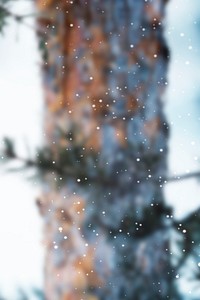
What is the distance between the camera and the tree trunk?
56.9 inches

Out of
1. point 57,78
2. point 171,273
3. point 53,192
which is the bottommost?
point 171,273

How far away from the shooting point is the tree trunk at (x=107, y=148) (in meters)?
1.45

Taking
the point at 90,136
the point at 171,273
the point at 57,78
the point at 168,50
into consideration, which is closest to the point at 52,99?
the point at 57,78

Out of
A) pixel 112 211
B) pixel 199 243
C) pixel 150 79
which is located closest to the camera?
pixel 112 211

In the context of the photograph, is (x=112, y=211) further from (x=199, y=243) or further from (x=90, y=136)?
(x=199, y=243)

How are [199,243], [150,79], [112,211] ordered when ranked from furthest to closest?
[199,243], [150,79], [112,211]

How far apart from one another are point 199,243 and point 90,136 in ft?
1.70

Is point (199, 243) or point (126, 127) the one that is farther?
point (199, 243)

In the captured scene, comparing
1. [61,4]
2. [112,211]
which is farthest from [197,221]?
[61,4]

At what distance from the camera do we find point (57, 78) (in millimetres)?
1604

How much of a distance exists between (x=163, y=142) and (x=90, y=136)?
0.75 feet

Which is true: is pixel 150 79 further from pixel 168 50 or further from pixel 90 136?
pixel 90 136

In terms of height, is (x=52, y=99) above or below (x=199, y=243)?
above

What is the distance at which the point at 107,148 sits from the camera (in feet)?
4.90
